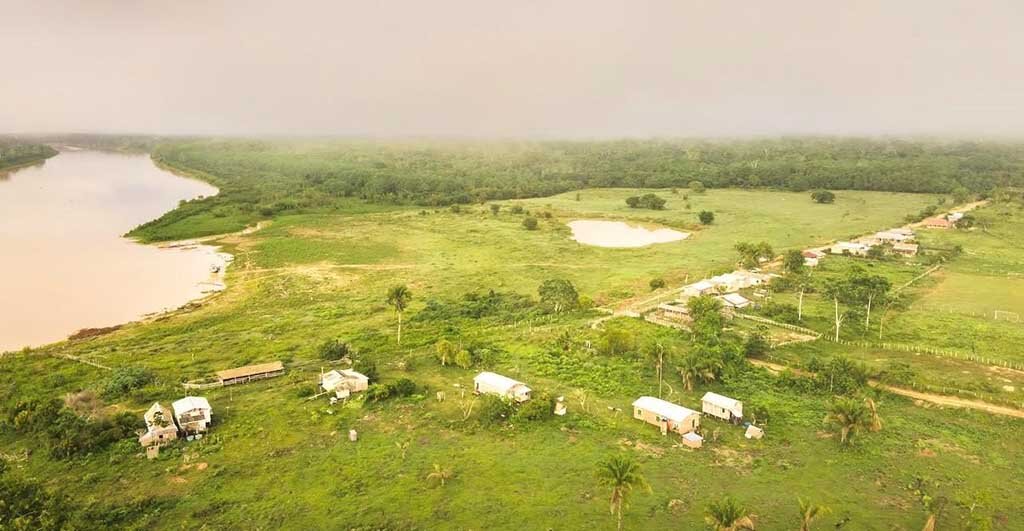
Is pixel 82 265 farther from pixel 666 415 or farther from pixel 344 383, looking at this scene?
pixel 666 415

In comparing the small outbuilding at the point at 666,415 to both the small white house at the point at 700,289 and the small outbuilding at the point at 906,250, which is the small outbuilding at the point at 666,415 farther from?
the small outbuilding at the point at 906,250

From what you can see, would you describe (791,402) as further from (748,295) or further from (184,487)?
(184,487)

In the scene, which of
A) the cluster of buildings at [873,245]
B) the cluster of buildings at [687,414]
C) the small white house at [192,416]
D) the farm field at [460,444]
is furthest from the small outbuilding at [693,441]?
the cluster of buildings at [873,245]

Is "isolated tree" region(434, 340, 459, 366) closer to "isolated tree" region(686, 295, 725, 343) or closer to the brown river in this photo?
"isolated tree" region(686, 295, 725, 343)

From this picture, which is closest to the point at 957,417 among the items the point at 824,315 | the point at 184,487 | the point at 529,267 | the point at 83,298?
the point at 824,315

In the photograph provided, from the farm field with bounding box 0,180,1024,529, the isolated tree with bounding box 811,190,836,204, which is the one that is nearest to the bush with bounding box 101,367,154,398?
the farm field with bounding box 0,180,1024,529

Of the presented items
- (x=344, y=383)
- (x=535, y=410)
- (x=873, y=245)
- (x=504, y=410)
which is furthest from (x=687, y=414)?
(x=873, y=245)
